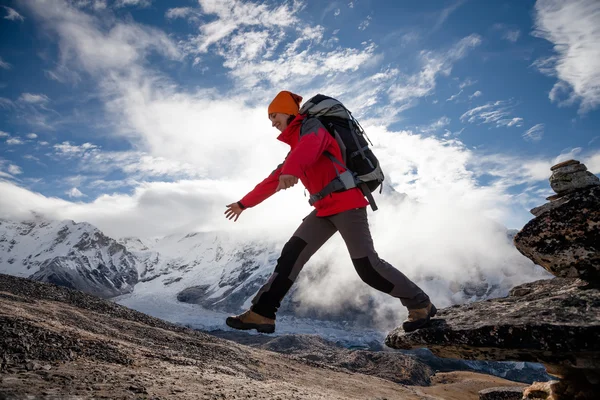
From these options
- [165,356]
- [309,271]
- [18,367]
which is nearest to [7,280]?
[165,356]

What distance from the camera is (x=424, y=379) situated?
93.6 feet

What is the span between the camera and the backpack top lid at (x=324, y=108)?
163 inches

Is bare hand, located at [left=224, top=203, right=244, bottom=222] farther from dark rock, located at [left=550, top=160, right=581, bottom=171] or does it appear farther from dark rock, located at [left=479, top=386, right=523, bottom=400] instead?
dark rock, located at [left=479, top=386, right=523, bottom=400]

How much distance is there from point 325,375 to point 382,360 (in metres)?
17.3

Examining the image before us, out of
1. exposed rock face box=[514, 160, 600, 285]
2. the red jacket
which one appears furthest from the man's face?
exposed rock face box=[514, 160, 600, 285]

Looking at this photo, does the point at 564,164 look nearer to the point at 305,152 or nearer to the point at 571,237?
the point at 571,237

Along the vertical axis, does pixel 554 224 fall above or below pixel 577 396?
above

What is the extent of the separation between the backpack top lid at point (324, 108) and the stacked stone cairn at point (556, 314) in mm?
2542

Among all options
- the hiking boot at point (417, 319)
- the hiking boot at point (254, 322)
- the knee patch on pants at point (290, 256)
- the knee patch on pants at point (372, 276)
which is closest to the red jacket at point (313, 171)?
the knee patch on pants at point (290, 256)

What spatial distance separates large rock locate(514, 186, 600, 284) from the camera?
12.3 ft

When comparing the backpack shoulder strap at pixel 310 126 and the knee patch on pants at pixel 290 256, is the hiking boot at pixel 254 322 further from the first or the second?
the backpack shoulder strap at pixel 310 126

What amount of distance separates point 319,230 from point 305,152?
952 millimetres

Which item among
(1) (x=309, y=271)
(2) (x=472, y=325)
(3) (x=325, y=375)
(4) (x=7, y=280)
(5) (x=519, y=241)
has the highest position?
(1) (x=309, y=271)

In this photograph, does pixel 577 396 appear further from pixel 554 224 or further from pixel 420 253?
pixel 420 253
